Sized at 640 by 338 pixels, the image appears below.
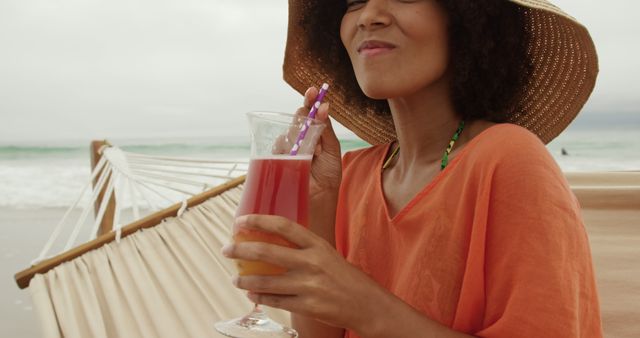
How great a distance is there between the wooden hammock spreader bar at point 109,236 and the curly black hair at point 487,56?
1.49 meters

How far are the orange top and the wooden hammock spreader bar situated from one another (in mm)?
1411

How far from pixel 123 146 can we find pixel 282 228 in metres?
16.5

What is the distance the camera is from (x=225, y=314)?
1.97 m

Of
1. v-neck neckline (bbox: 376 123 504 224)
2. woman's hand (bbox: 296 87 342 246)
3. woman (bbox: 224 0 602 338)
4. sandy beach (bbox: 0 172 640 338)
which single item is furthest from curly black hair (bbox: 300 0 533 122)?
sandy beach (bbox: 0 172 640 338)

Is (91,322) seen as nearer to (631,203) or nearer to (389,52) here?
(389,52)

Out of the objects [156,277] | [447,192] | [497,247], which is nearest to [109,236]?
[156,277]

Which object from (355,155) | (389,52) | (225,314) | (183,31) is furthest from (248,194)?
(183,31)

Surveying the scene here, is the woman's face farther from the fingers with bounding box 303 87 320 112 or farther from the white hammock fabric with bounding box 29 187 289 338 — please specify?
the white hammock fabric with bounding box 29 187 289 338

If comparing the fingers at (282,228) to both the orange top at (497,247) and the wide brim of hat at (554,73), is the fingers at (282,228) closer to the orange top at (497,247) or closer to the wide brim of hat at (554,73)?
the orange top at (497,247)

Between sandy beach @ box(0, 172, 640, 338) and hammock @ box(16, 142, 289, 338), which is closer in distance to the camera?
sandy beach @ box(0, 172, 640, 338)

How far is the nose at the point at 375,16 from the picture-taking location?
3.49 ft

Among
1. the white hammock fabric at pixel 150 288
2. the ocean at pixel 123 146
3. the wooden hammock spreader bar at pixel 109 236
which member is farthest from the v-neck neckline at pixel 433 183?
the ocean at pixel 123 146

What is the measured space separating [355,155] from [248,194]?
0.47 meters

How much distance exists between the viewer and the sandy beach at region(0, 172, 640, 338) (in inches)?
70.1
